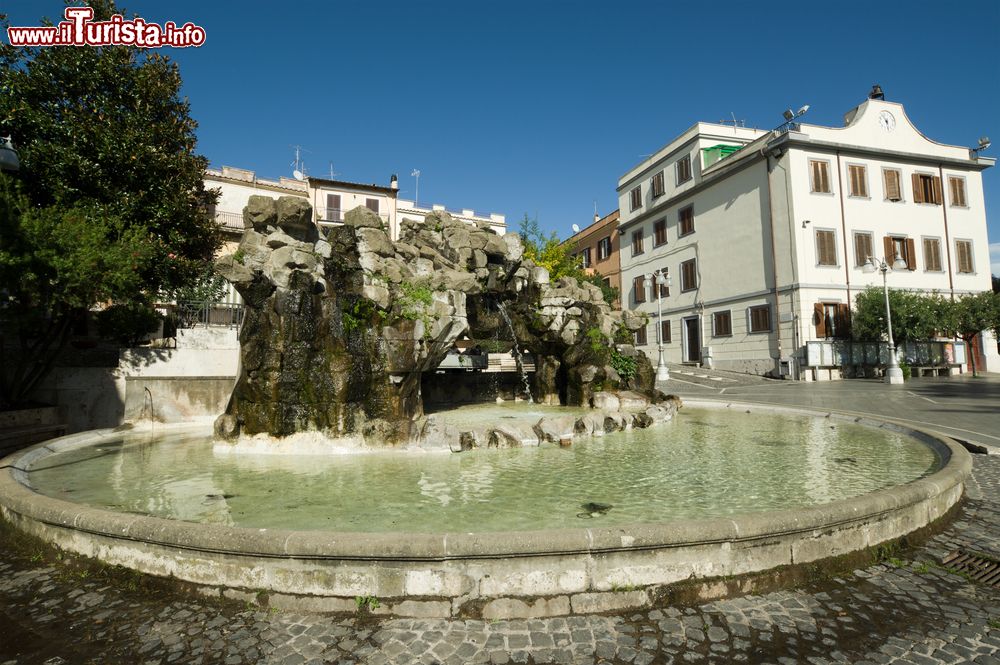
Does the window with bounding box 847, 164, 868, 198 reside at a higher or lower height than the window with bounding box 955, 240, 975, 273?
higher

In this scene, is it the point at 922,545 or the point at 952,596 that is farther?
the point at 922,545

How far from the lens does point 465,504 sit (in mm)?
6020

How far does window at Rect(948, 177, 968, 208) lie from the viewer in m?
32.1

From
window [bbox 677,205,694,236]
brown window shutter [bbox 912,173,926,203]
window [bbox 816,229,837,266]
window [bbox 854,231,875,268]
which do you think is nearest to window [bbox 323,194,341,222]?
window [bbox 677,205,694,236]

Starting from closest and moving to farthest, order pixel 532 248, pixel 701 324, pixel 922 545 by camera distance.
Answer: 1. pixel 922 545
2. pixel 701 324
3. pixel 532 248

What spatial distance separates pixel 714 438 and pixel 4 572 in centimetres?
1116

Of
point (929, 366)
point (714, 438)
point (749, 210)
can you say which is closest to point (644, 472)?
point (714, 438)

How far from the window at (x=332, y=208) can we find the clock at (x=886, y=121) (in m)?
39.4

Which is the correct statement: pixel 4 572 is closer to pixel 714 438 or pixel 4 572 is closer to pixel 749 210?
pixel 714 438

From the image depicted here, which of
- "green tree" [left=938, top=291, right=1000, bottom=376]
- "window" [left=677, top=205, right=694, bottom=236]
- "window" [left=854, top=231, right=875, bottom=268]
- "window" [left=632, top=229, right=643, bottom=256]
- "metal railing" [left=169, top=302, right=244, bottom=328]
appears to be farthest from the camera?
"window" [left=632, top=229, right=643, bottom=256]

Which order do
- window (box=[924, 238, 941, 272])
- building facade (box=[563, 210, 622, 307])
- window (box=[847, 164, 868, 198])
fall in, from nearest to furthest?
window (box=[847, 164, 868, 198]) < window (box=[924, 238, 941, 272]) < building facade (box=[563, 210, 622, 307])

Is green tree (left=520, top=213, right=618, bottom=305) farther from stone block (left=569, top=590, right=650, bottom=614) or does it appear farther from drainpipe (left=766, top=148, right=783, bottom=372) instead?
stone block (left=569, top=590, right=650, bottom=614)

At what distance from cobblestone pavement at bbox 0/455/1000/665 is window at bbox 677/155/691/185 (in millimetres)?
36293

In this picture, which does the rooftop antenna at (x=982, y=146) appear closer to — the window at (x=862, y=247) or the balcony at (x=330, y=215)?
the window at (x=862, y=247)
